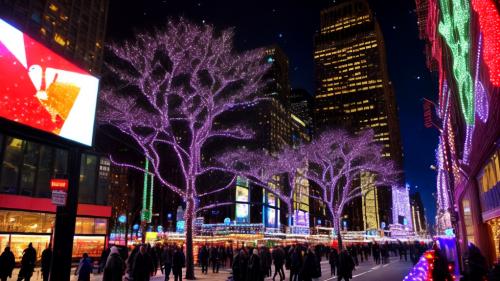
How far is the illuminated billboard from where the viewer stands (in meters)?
8.61

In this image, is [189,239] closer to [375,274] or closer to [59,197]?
[59,197]

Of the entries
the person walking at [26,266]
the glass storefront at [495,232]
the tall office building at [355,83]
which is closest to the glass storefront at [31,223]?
the person walking at [26,266]

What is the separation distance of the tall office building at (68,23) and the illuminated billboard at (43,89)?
43.7 m

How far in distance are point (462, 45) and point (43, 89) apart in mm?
10711

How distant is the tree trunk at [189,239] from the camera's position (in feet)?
59.5

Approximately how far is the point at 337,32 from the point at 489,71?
553ft

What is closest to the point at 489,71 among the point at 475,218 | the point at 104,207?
the point at 475,218

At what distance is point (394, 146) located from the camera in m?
160

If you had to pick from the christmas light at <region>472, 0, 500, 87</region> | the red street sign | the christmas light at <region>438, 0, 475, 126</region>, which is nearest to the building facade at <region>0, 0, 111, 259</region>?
the red street sign

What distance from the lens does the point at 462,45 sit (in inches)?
404

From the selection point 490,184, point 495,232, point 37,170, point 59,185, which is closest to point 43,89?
point 59,185

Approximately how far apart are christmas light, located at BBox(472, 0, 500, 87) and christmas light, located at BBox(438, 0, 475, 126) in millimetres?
2246

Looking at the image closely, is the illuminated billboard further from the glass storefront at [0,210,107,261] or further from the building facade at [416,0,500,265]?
the glass storefront at [0,210,107,261]

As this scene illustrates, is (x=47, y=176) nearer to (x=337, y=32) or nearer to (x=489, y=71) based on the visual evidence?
(x=489, y=71)
